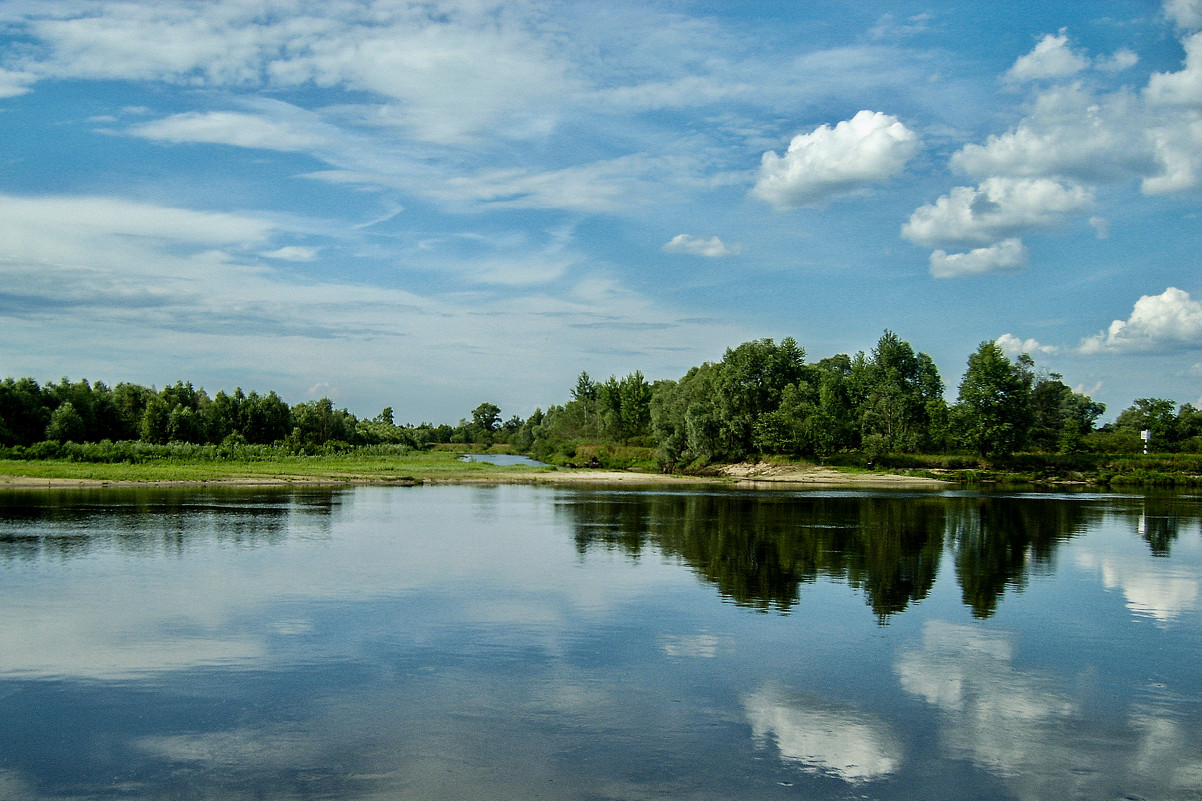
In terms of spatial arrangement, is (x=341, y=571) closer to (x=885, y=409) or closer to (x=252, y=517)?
(x=252, y=517)

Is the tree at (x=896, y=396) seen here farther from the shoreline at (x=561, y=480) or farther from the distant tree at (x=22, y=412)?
the distant tree at (x=22, y=412)

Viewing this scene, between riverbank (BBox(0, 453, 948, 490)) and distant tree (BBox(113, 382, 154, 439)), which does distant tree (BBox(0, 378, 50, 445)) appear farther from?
riverbank (BBox(0, 453, 948, 490))

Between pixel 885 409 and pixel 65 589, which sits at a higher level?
pixel 885 409

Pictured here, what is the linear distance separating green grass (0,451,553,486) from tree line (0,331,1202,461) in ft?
31.0

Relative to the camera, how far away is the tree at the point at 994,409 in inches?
3398

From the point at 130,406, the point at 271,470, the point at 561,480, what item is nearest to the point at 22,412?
the point at 130,406

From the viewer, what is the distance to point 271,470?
254ft

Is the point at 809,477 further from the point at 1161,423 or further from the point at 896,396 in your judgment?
the point at 1161,423

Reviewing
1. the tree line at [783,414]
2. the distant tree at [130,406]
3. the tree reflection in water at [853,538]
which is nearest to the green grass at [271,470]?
the tree line at [783,414]

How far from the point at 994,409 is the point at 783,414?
22.7m

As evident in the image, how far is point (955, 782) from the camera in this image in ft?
31.8

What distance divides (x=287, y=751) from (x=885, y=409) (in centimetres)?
10065

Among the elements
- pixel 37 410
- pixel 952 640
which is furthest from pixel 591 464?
pixel 952 640

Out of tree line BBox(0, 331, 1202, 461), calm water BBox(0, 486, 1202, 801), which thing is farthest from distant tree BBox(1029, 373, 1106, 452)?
calm water BBox(0, 486, 1202, 801)
